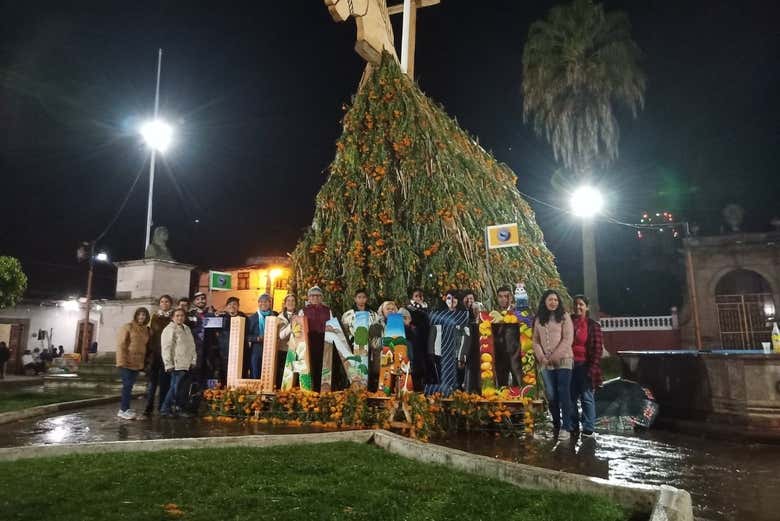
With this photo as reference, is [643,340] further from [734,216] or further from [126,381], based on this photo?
[126,381]

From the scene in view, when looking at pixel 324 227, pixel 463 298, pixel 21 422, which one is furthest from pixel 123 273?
pixel 463 298

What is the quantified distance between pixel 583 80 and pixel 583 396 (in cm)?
1859

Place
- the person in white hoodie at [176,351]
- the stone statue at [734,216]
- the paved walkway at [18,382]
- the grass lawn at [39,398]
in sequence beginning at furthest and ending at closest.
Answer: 1. the stone statue at [734,216]
2. the paved walkway at [18,382]
3. the grass lawn at [39,398]
4. the person in white hoodie at [176,351]

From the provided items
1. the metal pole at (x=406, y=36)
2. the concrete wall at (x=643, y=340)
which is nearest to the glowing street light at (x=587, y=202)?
the concrete wall at (x=643, y=340)

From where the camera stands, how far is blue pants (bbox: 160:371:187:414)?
29.3 feet

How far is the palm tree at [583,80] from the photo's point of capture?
2269 centimetres

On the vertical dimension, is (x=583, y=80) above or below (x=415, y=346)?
above

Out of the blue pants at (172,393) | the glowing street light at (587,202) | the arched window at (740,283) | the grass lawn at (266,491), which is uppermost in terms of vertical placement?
the glowing street light at (587,202)

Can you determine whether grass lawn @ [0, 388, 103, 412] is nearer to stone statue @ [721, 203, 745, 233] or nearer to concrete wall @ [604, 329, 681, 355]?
concrete wall @ [604, 329, 681, 355]

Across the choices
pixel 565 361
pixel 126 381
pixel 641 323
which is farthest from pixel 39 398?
pixel 641 323

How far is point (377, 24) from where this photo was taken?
439 inches

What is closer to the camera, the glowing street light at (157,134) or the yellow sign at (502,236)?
the yellow sign at (502,236)

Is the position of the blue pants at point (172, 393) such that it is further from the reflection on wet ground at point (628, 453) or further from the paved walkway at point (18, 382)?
the paved walkway at point (18, 382)

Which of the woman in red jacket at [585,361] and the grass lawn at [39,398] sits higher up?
the woman in red jacket at [585,361]
